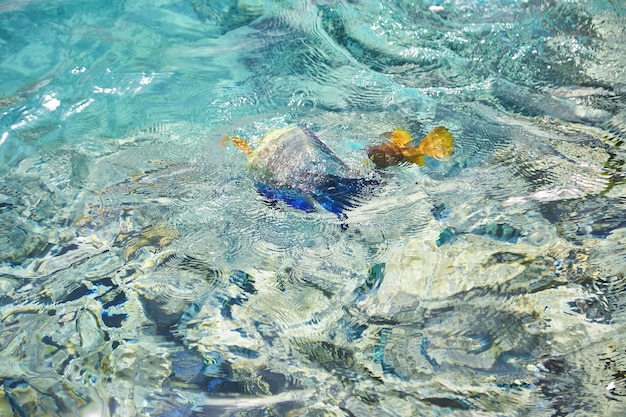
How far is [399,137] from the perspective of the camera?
11.8 ft

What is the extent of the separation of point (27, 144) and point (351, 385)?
3217 mm

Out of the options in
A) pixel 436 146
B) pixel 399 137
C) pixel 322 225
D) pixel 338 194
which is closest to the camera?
pixel 322 225

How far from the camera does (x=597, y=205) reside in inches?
113

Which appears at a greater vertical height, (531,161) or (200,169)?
(531,161)

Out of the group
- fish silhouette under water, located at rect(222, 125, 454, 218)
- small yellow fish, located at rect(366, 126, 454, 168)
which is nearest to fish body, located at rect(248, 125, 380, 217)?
fish silhouette under water, located at rect(222, 125, 454, 218)

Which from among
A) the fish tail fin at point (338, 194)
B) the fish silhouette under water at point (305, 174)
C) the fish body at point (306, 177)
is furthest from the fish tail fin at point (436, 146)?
the fish tail fin at point (338, 194)

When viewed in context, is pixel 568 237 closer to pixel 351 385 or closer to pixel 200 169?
pixel 351 385

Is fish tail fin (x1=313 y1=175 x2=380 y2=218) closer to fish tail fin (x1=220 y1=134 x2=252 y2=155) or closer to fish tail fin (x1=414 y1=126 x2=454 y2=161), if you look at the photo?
fish tail fin (x1=414 y1=126 x2=454 y2=161)

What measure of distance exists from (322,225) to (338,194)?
0.23m

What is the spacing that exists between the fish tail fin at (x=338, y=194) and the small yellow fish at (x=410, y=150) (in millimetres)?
309

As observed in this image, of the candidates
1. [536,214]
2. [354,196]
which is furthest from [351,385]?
[536,214]

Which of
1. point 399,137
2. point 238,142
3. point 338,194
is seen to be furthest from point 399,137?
point 238,142

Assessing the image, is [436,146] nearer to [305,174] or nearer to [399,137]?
[399,137]

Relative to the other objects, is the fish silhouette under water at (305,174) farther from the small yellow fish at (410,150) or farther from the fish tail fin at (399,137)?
the fish tail fin at (399,137)
